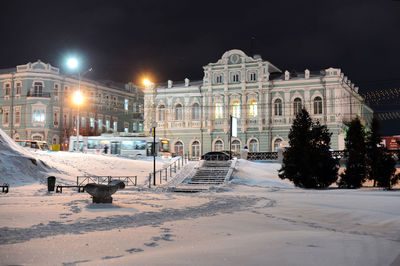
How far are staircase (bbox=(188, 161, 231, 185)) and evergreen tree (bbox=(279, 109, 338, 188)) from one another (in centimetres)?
526

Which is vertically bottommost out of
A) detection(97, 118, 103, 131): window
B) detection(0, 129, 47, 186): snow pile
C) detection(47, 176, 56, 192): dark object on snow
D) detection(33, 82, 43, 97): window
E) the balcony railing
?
detection(47, 176, 56, 192): dark object on snow

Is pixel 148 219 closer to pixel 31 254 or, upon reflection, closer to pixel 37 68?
pixel 31 254

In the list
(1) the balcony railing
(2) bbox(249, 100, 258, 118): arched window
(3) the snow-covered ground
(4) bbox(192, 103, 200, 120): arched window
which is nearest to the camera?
(3) the snow-covered ground

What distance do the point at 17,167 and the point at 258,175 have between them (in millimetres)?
17303

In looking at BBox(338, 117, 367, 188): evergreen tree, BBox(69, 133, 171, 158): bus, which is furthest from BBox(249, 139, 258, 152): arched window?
BBox(338, 117, 367, 188): evergreen tree

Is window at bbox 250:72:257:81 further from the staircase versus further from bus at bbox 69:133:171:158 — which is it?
the staircase

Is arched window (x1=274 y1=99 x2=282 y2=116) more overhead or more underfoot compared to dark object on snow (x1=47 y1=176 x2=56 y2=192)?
more overhead

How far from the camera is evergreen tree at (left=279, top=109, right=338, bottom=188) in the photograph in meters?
25.6

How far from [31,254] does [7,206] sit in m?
7.87

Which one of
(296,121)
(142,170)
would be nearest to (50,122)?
(142,170)

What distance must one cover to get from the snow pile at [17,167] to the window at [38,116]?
28122 millimetres

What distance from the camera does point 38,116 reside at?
56.8 meters

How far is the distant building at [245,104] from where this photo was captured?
4762 centimetres

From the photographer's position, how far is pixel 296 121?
2697 cm
